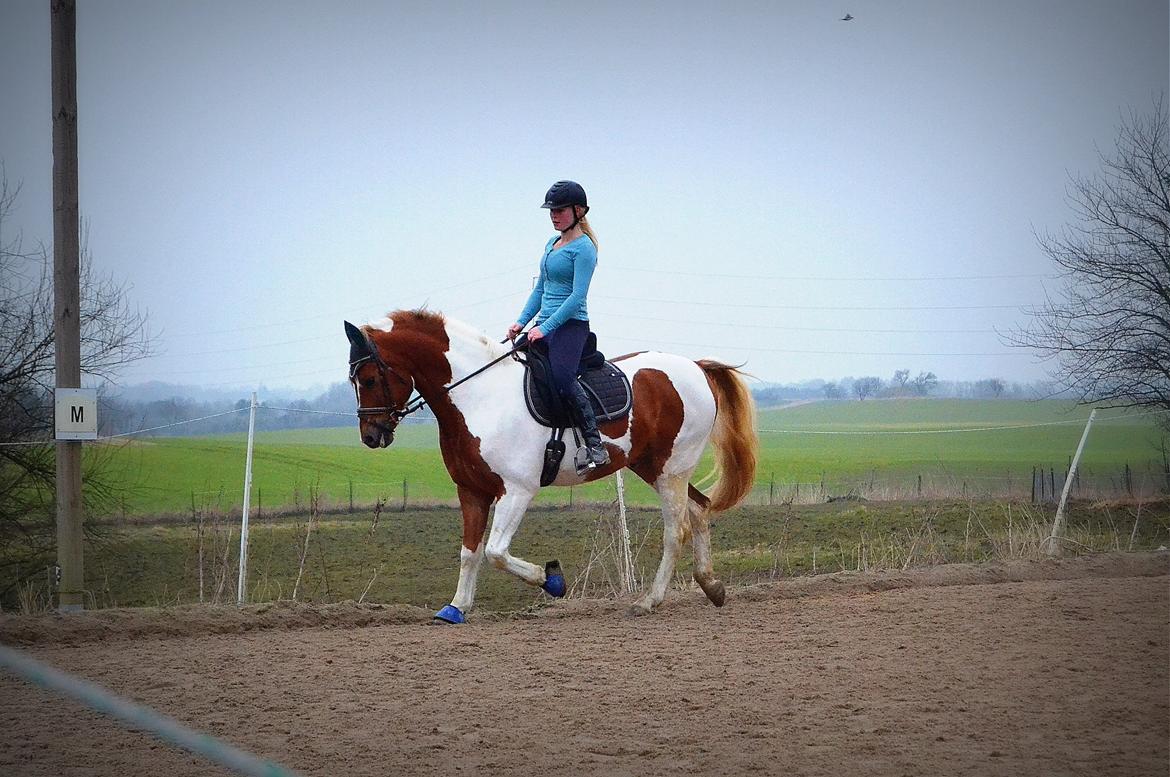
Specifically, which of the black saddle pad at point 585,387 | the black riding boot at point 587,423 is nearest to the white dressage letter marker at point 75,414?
the black saddle pad at point 585,387

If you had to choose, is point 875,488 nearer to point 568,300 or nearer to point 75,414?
point 568,300

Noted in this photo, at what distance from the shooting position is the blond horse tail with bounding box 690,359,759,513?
29.1 ft

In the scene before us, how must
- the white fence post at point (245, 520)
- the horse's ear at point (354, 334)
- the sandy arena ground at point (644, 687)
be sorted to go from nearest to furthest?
the sandy arena ground at point (644, 687) → the horse's ear at point (354, 334) → the white fence post at point (245, 520)

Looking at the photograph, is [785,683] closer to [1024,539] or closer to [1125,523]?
[1024,539]

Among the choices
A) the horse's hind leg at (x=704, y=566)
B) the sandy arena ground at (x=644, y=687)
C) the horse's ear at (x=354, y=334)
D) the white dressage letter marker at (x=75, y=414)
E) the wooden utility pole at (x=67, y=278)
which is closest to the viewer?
the sandy arena ground at (x=644, y=687)

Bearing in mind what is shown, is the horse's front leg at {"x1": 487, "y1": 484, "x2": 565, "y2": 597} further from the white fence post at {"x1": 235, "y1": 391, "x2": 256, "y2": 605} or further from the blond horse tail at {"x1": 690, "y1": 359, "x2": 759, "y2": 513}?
the white fence post at {"x1": 235, "y1": 391, "x2": 256, "y2": 605}

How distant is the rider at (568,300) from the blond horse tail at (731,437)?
62.0 inches

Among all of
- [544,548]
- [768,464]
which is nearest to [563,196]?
[544,548]

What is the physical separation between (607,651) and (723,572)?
597 centimetres

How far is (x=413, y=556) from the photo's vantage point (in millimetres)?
14453

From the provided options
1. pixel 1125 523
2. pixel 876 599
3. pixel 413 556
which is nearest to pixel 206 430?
pixel 413 556

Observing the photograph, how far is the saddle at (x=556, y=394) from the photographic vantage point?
7.56 meters

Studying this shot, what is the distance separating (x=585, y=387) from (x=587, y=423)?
12.6 inches

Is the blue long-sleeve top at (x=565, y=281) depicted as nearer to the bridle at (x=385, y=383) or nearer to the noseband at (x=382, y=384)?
the bridle at (x=385, y=383)
